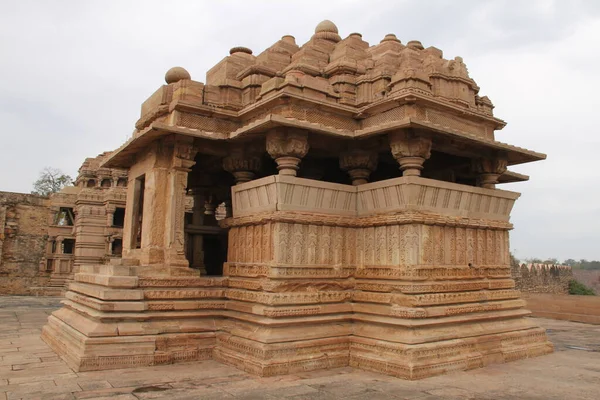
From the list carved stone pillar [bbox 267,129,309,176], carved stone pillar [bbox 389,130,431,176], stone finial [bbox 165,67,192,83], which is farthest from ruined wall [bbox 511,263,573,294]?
stone finial [bbox 165,67,192,83]

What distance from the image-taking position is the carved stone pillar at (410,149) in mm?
7734

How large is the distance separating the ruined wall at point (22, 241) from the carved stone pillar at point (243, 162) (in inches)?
813

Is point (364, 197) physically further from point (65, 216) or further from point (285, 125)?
point (65, 216)

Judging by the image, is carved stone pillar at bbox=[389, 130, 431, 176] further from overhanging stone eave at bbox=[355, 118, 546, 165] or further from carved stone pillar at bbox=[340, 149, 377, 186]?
carved stone pillar at bbox=[340, 149, 377, 186]

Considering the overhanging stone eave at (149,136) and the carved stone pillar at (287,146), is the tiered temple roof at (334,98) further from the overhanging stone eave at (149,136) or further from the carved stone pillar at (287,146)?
the carved stone pillar at (287,146)

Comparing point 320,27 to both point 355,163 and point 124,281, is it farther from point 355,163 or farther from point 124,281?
point 124,281

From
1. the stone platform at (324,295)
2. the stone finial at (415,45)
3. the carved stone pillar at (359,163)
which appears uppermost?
the stone finial at (415,45)

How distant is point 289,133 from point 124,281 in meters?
3.39

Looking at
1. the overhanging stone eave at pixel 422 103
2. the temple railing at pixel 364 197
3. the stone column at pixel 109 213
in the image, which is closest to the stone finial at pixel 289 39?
the overhanging stone eave at pixel 422 103

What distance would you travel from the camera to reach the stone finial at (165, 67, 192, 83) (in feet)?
31.1

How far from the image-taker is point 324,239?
26.3ft

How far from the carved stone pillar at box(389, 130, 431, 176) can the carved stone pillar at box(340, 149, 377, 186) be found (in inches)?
34.3

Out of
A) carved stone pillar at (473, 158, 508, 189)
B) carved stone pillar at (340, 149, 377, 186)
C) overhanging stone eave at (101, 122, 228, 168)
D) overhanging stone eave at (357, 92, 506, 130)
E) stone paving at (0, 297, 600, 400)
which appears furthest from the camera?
carved stone pillar at (473, 158, 508, 189)

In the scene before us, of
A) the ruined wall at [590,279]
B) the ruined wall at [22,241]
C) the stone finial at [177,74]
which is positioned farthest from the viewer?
the ruined wall at [590,279]
